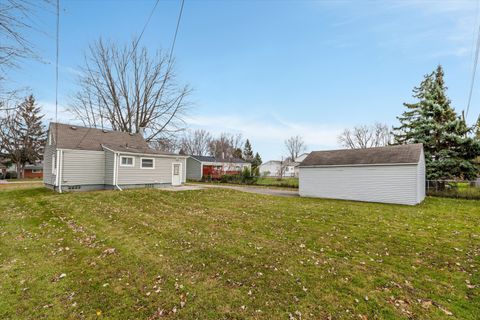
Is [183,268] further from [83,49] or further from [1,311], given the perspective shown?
[83,49]

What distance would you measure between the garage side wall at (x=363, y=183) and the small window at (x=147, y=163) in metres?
11.5

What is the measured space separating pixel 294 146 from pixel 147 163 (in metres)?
57.9

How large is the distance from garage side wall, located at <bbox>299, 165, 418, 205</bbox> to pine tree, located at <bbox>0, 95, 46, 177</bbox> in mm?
39355

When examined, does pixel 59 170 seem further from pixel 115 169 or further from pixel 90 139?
pixel 90 139

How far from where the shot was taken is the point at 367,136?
45.7 m

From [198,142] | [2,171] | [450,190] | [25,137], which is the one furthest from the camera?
[198,142]

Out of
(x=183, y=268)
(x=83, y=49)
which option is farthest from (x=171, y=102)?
(x=183, y=268)

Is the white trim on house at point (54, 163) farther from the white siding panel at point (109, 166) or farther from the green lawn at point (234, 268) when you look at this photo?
the green lawn at point (234, 268)

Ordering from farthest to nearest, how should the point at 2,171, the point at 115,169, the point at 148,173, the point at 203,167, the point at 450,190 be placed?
the point at 2,171 < the point at 203,167 < the point at 148,173 < the point at 450,190 < the point at 115,169

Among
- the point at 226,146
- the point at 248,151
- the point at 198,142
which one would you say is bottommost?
the point at 248,151

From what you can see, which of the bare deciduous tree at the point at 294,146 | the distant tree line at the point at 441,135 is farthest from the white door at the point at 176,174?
the bare deciduous tree at the point at 294,146

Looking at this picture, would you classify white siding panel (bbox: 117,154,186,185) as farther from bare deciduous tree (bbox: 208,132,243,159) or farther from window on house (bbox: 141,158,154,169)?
bare deciduous tree (bbox: 208,132,243,159)

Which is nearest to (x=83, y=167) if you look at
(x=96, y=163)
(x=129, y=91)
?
(x=96, y=163)

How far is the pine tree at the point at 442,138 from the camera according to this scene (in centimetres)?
1722
